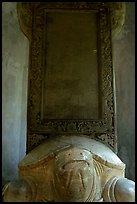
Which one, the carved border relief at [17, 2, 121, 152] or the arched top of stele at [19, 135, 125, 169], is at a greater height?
the carved border relief at [17, 2, 121, 152]

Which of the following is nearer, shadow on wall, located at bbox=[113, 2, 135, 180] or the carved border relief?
the carved border relief

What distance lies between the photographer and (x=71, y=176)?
273 centimetres

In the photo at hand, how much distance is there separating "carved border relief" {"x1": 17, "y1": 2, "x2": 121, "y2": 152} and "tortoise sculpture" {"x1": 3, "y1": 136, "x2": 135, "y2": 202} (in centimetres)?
21

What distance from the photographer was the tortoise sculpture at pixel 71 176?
274 centimetres

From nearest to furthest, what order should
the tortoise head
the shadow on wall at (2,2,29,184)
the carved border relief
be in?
the tortoise head → the carved border relief → the shadow on wall at (2,2,29,184)

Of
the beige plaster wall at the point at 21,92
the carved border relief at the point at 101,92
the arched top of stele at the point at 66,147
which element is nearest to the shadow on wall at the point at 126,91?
the beige plaster wall at the point at 21,92

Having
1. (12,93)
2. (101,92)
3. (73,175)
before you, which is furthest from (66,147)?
(12,93)

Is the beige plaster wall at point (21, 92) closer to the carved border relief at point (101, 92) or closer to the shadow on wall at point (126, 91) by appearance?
the shadow on wall at point (126, 91)

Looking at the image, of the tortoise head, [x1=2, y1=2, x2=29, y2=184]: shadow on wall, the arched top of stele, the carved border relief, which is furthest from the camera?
[x1=2, y1=2, x2=29, y2=184]: shadow on wall

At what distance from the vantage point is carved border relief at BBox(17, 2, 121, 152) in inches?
127

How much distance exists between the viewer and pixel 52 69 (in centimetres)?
340

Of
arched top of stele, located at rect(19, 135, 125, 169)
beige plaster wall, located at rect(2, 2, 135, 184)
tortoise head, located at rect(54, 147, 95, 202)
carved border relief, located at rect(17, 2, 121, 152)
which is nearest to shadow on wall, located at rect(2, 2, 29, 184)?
beige plaster wall, located at rect(2, 2, 135, 184)

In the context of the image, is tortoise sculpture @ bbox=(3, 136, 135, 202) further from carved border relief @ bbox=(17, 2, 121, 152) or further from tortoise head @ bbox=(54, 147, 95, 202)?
carved border relief @ bbox=(17, 2, 121, 152)

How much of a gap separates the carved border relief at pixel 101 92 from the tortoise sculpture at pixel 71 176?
0.68 feet
